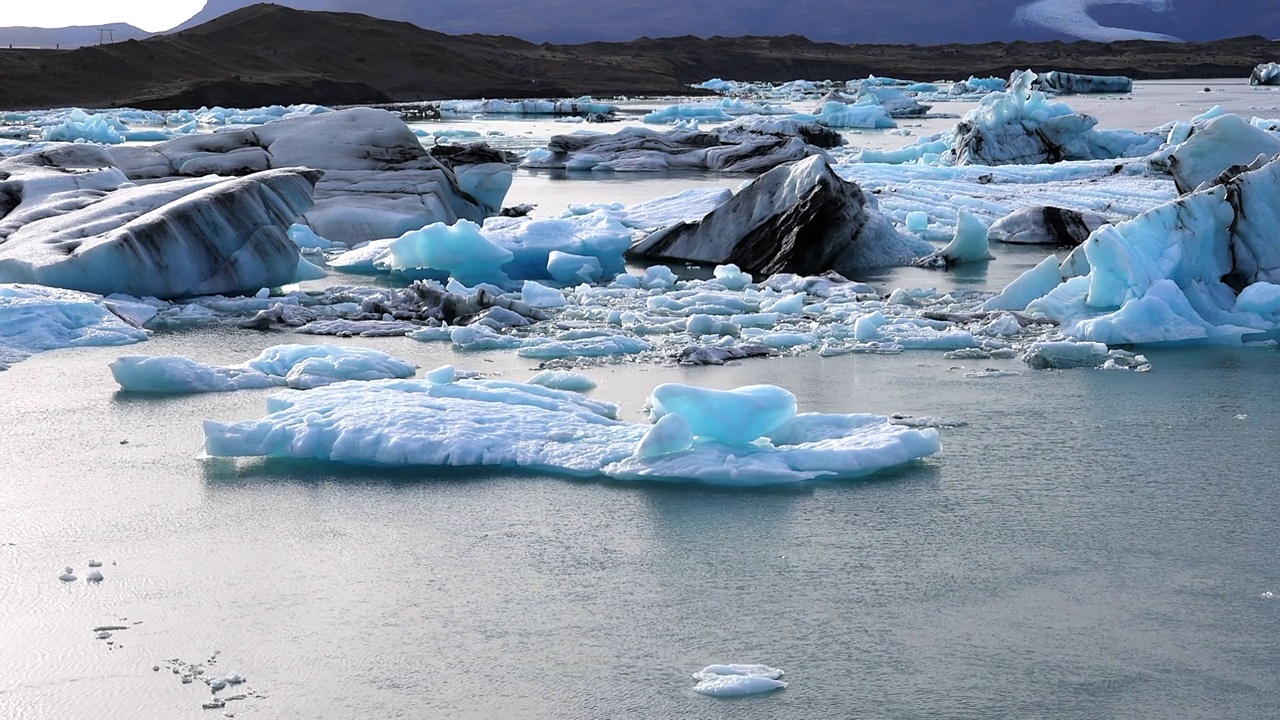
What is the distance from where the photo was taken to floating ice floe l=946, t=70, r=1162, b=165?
65.8 ft

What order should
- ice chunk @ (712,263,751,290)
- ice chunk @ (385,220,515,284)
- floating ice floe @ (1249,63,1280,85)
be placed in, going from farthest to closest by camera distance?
floating ice floe @ (1249,63,1280,85) < ice chunk @ (385,220,515,284) < ice chunk @ (712,263,751,290)

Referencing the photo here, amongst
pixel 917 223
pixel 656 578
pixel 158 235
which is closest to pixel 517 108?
pixel 917 223

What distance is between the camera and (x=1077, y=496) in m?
5.65

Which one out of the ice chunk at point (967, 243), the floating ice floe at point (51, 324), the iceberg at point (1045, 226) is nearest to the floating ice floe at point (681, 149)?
the iceberg at point (1045, 226)

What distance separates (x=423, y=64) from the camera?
53.5 metres

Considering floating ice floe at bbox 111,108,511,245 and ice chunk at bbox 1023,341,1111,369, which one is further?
floating ice floe at bbox 111,108,511,245

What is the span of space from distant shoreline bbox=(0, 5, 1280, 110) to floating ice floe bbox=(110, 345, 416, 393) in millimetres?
34290

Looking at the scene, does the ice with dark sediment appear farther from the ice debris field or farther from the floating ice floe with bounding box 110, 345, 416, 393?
the floating ice floe with bounding box 110, 345, 416, 393

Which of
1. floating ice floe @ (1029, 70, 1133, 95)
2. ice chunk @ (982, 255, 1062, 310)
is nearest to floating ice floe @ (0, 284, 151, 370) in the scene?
ice chunk @ (982, 255, 1062, 310)

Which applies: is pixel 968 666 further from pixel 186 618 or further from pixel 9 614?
pixel 9 614

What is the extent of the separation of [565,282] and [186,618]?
7308mm

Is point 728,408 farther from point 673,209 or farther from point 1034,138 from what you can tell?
point 1034,138

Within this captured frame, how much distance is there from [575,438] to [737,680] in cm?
248

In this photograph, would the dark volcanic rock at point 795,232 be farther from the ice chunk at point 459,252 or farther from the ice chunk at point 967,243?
the ice chunk at point 459,252
